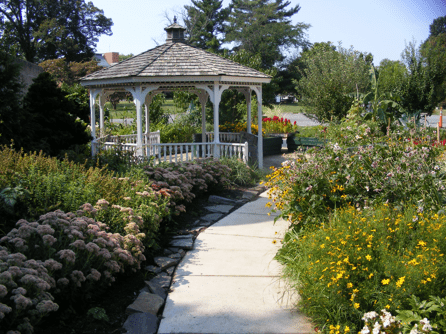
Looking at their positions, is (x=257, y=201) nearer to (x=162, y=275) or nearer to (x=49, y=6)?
(x=162, y=275)

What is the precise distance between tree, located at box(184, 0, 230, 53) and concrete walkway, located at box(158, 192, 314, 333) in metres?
41.4

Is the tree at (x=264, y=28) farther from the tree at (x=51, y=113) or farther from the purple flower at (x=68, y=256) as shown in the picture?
the purple flower at (x=68, y=256)

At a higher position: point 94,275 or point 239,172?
point 239,172

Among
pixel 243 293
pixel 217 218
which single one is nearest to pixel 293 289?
pixel 243 293

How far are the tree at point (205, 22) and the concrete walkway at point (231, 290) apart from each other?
41.4 meters

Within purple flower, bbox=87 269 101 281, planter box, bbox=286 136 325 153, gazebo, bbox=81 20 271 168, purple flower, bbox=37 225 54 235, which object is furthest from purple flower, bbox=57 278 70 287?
planter box, bbox=286 136 325 153

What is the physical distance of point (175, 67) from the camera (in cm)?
1065

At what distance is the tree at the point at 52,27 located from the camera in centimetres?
4466

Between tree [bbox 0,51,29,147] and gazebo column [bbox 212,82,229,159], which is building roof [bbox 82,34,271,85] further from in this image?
tree [bbox 0,51,29,147]

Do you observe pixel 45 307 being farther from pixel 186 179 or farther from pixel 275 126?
pixel 275 126

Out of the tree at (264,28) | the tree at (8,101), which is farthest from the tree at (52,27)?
the tree at (8,101)

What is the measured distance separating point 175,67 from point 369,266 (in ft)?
27.3

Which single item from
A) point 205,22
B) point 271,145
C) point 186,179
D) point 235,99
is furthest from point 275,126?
point 205,22

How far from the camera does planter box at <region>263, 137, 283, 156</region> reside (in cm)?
1448
